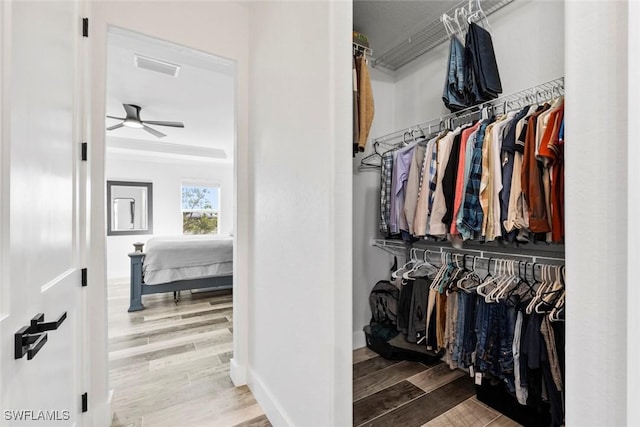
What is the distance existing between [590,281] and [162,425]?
202 cm

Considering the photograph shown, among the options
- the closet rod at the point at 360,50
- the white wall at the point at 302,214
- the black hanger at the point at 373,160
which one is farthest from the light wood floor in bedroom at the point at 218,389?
the closet rod at the point at 360,50

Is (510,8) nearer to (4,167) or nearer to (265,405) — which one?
(4,167)

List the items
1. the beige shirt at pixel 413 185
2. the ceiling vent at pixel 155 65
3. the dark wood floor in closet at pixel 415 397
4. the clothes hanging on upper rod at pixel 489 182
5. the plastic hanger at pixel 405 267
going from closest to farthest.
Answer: the clothes hanging on upper rod at pixel 489 182 → the dark wood floor in closet at pixel 415 397 → the beige shirt at pixel 413 185 → the plastic hanger at pixel 405 267 → the ceiling vent at pixel 155 65

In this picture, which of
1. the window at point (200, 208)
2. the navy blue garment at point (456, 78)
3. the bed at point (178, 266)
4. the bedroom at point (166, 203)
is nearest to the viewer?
the navy blue garment at point (456, 78)

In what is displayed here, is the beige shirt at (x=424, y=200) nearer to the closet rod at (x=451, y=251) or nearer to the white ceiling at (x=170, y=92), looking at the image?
the closet rod at (x=451, y=251)

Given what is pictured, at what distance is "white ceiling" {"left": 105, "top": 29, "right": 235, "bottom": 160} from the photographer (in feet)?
7.37

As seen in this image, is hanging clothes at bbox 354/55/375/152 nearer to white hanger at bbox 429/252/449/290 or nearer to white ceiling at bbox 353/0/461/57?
white ceiling at bbox 353/0/461/57

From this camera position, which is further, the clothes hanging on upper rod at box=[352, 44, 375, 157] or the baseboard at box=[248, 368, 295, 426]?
the clothes hanging on upper rod at box=[352, 44, 375, 157]

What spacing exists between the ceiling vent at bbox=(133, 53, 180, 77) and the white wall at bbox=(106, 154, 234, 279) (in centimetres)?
336

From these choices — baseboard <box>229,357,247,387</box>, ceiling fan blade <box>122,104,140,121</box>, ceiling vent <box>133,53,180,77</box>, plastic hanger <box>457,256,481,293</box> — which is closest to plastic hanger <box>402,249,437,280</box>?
plastic hanger <box>457,256,481,293</box>

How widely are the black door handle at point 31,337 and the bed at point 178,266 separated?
3019 millimetres

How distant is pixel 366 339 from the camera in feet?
7.98

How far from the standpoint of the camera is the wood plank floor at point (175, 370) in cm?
163

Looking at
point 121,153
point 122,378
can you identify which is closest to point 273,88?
point 122,378
